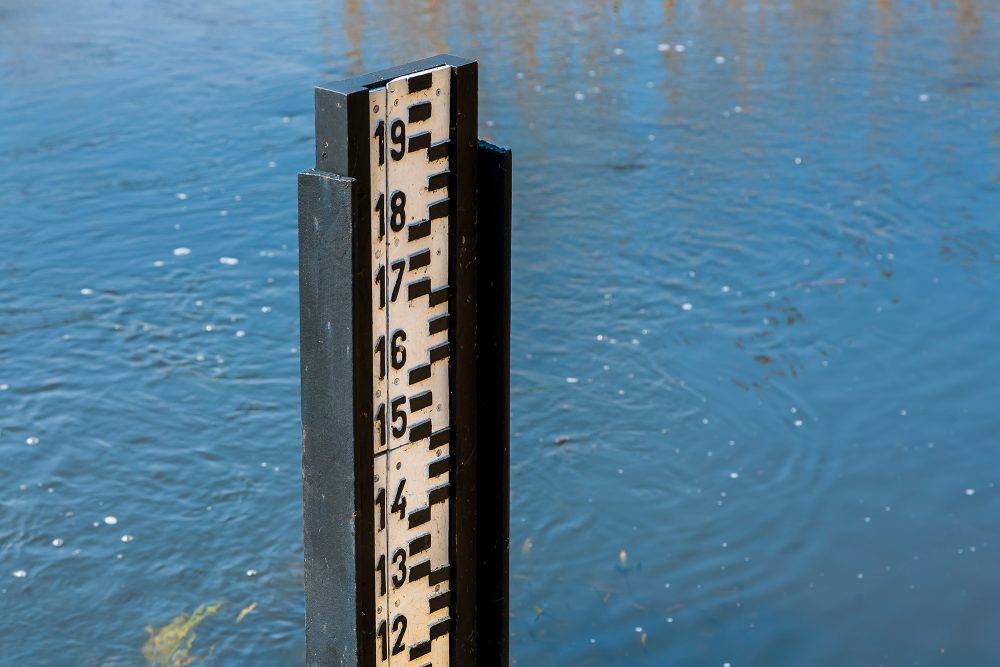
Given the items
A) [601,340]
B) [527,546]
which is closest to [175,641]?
[527,546]

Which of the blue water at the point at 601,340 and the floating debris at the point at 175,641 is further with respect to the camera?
the blue water at the point at 601,340

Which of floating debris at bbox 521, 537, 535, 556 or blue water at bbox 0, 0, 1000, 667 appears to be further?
floating debris at bbox 521, 537, 535, 556

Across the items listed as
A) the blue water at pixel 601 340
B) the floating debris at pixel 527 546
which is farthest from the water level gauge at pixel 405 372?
the floating debris at pixel 527 546

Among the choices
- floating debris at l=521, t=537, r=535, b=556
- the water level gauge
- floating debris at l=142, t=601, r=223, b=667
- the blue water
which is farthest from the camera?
floating debris at l=521, t=537, r=535, b=556

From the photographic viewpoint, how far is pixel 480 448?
2.94 meters

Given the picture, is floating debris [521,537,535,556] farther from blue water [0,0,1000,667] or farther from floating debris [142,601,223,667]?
floating debris [142,601,223,667]

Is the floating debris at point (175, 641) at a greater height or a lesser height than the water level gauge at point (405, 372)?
lesser

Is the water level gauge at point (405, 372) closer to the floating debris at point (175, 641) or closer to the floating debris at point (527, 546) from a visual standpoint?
the floating debris at point (175, 641)

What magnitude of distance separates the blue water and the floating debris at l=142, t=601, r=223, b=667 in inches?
2.1

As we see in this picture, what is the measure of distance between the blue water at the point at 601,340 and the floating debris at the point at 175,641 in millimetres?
54

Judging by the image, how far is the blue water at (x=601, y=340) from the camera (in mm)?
5645

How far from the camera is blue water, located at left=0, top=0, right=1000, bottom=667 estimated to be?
5645 millimetres

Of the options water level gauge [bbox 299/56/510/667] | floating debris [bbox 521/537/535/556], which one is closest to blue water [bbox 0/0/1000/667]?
floating debris [bbox 521/537/535/556]

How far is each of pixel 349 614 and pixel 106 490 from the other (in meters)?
3.82
